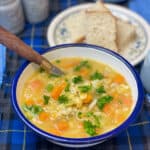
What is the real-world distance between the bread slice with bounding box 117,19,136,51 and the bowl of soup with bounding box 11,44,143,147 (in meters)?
0.28

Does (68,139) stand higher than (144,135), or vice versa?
(68,139)

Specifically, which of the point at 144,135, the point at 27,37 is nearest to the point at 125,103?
the point at 144,135

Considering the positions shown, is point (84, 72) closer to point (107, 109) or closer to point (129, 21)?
point (107, 109)

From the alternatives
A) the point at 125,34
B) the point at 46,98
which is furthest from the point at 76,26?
the point at 46,98

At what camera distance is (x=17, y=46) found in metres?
1.17

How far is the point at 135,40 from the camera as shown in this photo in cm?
160

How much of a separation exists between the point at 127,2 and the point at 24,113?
1.04 metres

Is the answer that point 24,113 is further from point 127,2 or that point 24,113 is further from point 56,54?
point 127,2

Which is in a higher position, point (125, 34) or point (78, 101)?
point (125, 34)

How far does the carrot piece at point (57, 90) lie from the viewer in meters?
1.19

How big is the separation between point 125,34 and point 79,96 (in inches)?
21.2

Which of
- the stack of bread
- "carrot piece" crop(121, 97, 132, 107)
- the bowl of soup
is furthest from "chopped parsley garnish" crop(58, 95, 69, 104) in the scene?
the stack of bread

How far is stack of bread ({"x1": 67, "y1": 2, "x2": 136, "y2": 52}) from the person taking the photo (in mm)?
1530

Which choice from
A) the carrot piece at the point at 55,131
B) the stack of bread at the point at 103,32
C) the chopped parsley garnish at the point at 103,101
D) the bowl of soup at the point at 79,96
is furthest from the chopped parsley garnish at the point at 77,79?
the stack of bread at the point at 103,32
